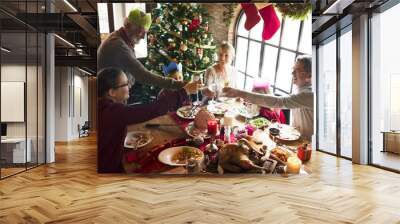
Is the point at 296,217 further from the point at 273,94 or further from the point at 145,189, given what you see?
the point at 273,94

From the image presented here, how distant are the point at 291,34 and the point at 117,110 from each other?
3.27 meters

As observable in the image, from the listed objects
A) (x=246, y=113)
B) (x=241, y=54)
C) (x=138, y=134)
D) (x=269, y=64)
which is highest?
(x=241, y=54)

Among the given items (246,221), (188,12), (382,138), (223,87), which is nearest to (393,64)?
(382,138)

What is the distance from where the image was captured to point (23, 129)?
25.1ft

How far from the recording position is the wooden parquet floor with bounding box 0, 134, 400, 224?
3865 millimetres

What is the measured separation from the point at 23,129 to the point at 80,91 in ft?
35.3

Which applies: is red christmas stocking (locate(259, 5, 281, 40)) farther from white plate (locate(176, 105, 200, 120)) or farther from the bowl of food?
white plate (locate(176, 105, 200, 120))

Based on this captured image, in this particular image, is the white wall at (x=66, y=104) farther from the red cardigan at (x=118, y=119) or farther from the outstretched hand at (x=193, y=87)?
the outstretched hand at (x=193, y=87)

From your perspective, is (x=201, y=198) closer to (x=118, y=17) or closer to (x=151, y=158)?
(x=151, y=158)

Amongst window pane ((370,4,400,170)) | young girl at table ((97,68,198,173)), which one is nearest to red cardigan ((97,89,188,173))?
young girl at table ((97,68,198,173))

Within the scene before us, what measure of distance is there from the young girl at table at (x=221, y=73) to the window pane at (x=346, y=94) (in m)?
3.38

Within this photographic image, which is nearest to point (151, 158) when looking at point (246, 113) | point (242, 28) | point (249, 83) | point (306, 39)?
point (246, 113)

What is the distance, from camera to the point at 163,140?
6488 mm

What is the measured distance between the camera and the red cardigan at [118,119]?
6438mm
